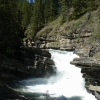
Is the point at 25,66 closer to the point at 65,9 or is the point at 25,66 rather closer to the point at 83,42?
the point at 83,42

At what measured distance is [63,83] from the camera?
32.6 m

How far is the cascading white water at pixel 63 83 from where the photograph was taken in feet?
92.3

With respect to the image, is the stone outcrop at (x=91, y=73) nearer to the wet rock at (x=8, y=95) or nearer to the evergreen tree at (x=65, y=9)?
the wet rock at (x=8, y=95)

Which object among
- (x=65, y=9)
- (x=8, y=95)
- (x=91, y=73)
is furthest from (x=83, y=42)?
(x=8, y=95)

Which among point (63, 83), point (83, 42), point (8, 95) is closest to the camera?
point (8, 95)

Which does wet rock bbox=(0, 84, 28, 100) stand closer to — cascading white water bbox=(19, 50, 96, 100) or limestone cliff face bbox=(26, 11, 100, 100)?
cascading white water bbox=(19, 50, 96, 100)

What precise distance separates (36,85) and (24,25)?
1823 inches

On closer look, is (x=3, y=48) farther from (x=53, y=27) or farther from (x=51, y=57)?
(x=53, y=27)

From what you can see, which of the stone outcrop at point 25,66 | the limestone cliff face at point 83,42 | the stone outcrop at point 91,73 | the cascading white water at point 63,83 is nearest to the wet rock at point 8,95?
the cascading white water at point 63,83

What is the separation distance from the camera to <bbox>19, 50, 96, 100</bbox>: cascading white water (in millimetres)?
28147

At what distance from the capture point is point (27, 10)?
76750mm

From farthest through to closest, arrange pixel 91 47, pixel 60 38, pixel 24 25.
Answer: pixel 24 25 < pixel 60 38 < pixel 91 47

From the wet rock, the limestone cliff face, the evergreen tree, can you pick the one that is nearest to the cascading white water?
the limestone cliff face

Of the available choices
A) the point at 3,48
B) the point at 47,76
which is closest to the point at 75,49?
the point at 47,76
